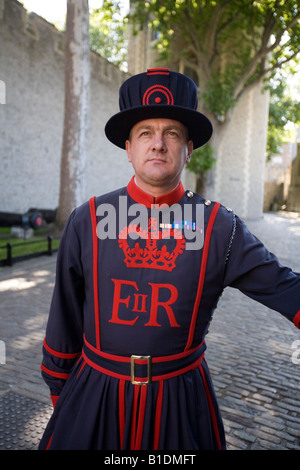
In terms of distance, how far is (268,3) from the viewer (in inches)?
634

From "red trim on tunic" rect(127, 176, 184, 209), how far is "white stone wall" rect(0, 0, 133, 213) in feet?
43.5

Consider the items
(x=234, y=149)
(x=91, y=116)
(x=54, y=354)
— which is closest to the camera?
(x=54, y=354)

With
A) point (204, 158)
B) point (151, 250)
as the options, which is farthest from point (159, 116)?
point (204, 158)

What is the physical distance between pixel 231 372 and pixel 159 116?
3321 mm

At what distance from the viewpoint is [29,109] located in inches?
592

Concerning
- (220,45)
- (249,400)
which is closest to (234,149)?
(220,45)

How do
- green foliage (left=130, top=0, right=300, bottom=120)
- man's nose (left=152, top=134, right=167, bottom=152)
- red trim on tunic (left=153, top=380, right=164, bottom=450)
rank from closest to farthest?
red trim on tunic (left=153, top=380, right=164, bottom=450)
man's nose (left=152, top=134, right=167, bottom=152)
green foliage (left=130, top=0, right=300, bottom=120)

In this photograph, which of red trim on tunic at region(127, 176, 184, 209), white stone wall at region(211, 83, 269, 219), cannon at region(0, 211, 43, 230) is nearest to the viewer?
red trim on tunic at region(127, 176, 184, 209)

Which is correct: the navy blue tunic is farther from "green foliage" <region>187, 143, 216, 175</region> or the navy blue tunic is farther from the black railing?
"green foliage" <region>187, 143, 216, 175</region>

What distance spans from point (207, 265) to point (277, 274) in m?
0.29

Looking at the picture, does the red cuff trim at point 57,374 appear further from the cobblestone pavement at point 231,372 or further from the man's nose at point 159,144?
the cobblestone pavement at point 231,372

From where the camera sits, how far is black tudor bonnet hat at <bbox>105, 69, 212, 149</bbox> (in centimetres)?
178

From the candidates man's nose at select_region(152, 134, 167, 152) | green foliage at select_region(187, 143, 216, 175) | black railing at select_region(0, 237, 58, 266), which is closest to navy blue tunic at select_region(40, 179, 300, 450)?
man's nose at select_region(152, 134, 167, 152)

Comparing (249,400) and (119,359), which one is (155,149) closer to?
(119,359)
